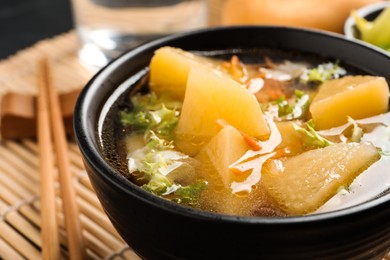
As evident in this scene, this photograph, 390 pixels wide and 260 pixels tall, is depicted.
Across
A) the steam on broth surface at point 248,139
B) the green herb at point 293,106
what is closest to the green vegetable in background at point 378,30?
the steam on broth surface at point 248,139

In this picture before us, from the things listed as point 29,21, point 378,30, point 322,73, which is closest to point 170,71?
point 322,73

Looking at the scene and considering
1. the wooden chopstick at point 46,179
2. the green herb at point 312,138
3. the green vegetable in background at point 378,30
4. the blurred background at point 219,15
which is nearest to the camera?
the green herb at point 312,138

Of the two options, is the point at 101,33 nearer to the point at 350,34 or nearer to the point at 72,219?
the point at 350,34

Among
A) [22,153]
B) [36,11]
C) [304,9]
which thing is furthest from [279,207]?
[36,11]

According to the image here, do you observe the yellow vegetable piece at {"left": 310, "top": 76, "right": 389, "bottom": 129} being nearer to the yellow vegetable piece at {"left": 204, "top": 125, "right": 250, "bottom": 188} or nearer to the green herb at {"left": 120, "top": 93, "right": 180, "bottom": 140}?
the yellow vegetable piece at {"left": 204, "top": 125, "right": 250, "bottom": 188}

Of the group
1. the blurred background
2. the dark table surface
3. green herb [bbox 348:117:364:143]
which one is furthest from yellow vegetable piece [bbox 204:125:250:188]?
the dark table surface

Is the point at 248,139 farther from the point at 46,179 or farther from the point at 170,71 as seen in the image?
the point at 46,179

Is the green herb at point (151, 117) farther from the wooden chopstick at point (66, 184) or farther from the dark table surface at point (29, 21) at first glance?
the dark table surface at point (29, 21)
